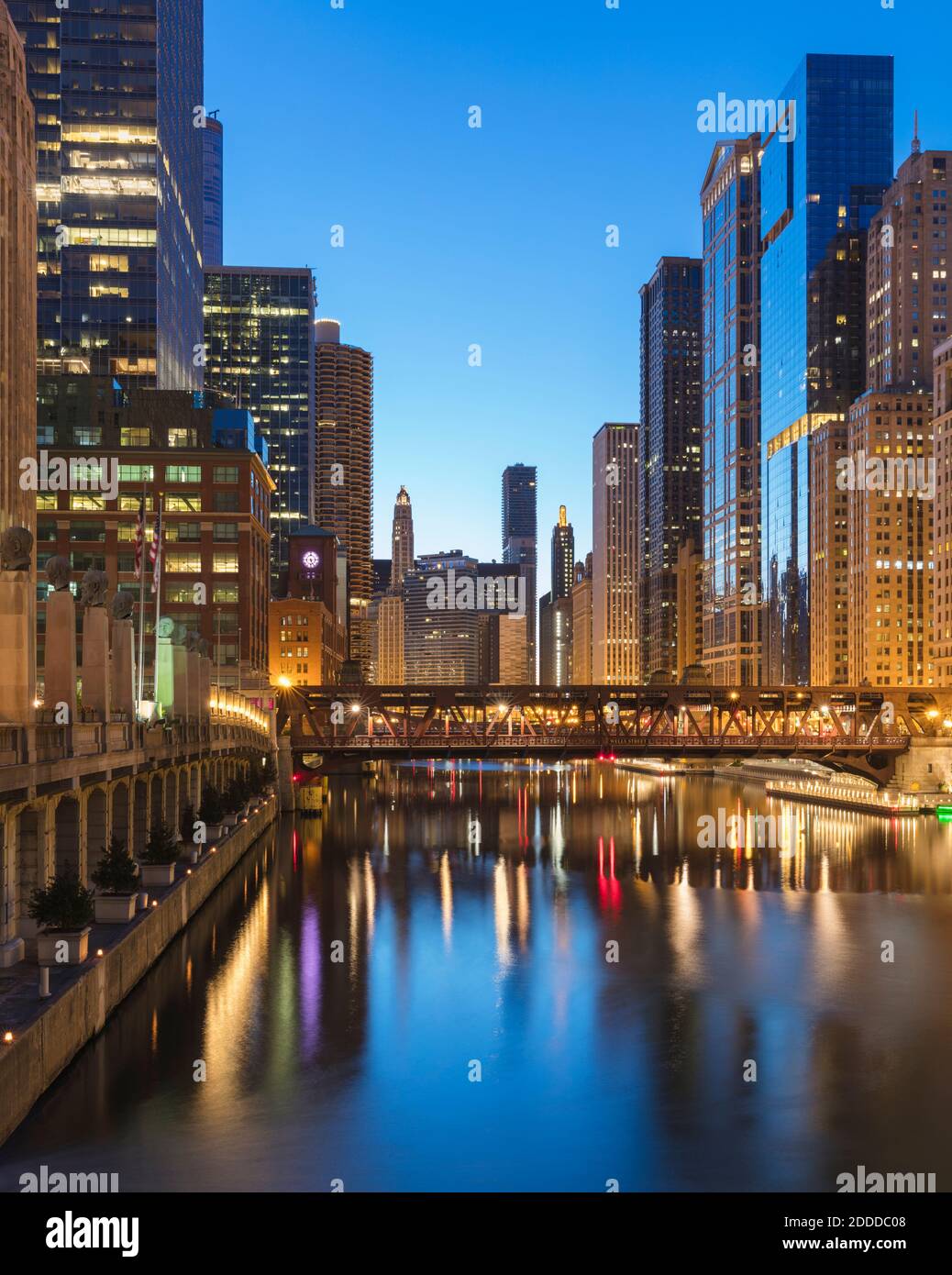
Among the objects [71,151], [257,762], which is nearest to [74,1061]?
[257,762]

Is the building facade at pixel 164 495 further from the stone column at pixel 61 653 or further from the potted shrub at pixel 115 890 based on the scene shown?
the stone column at pixel 61 653

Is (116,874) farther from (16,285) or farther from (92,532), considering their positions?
(16,285)

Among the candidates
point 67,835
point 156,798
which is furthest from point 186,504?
point 67,835

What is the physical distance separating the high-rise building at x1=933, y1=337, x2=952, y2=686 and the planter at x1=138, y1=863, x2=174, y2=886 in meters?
135

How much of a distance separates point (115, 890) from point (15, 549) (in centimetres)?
1104

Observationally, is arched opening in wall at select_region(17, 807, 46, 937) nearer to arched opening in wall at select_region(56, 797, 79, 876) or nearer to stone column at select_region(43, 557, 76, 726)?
stone column at select_region(43, 557, 76, 726)

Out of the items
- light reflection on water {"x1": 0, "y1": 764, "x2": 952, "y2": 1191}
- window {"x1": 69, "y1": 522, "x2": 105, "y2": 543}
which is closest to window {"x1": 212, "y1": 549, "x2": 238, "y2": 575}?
window {"x1": 69, "y1": 522, "x2": 105, "y2": 543}

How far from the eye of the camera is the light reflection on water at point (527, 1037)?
24.4m

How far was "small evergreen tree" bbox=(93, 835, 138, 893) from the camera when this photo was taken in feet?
113

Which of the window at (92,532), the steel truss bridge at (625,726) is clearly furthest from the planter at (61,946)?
the window at (92,532)

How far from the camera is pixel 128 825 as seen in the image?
4294 cm

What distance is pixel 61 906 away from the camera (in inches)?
A: 1089
